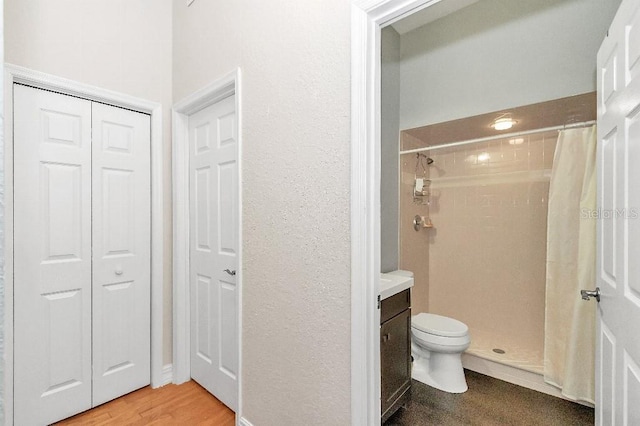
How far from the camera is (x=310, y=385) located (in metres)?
1.38

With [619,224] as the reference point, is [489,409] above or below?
below

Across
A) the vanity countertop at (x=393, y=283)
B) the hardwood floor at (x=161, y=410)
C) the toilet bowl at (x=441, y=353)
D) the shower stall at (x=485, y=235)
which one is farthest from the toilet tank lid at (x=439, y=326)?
the hardwood floor at (x=161, y=410)

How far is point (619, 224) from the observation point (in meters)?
1.06

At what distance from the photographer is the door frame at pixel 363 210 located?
1.19 m

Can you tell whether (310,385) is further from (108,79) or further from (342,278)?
(108,79)

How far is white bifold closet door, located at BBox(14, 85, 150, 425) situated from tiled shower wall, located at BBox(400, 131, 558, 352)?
2.15 meters

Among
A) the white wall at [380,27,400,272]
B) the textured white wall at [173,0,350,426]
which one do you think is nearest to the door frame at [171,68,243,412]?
the textured white wall at [173,0,350,426]

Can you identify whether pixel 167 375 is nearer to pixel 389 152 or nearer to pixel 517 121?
pixel 389 152

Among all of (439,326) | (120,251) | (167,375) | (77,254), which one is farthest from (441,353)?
(77,254)

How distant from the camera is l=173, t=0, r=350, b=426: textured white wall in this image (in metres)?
1.28

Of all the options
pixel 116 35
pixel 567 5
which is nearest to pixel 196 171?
pixel 116 35

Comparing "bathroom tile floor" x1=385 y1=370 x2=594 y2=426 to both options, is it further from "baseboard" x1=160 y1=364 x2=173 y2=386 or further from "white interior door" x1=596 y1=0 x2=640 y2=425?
"baseboard" x1=160 y1=364 x2=173 y2=386

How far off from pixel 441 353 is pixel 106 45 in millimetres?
3134

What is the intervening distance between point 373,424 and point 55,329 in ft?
6.26
